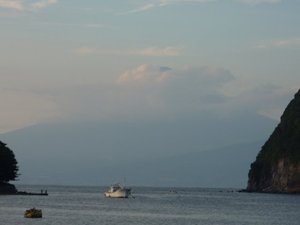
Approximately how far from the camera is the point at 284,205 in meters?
186

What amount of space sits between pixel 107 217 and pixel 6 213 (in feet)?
52.1

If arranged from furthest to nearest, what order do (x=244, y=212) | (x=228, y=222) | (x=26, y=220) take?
(x=244, y=212) → (x=228, y=222) → (x=26, y=220)

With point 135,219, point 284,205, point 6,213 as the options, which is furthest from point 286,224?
point 284,205

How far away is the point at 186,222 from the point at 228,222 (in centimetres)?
664

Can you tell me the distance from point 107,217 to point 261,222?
77.9ft

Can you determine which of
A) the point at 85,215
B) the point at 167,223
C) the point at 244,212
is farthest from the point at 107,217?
the point at 244,212

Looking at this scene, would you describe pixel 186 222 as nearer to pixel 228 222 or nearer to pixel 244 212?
pixel 228 222

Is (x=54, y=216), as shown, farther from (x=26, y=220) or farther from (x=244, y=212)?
(x=244, y=212)

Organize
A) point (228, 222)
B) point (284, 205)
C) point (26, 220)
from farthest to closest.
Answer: point (284, 205)
point (228, 222)
point (26, 220)

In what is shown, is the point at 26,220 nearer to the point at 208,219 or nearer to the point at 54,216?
the point at 54,216

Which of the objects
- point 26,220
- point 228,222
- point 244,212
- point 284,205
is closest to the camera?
point 26,220

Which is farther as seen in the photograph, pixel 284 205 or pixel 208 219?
pixel 284 205

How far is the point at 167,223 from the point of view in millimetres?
120375

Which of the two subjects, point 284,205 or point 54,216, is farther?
point 284,205
